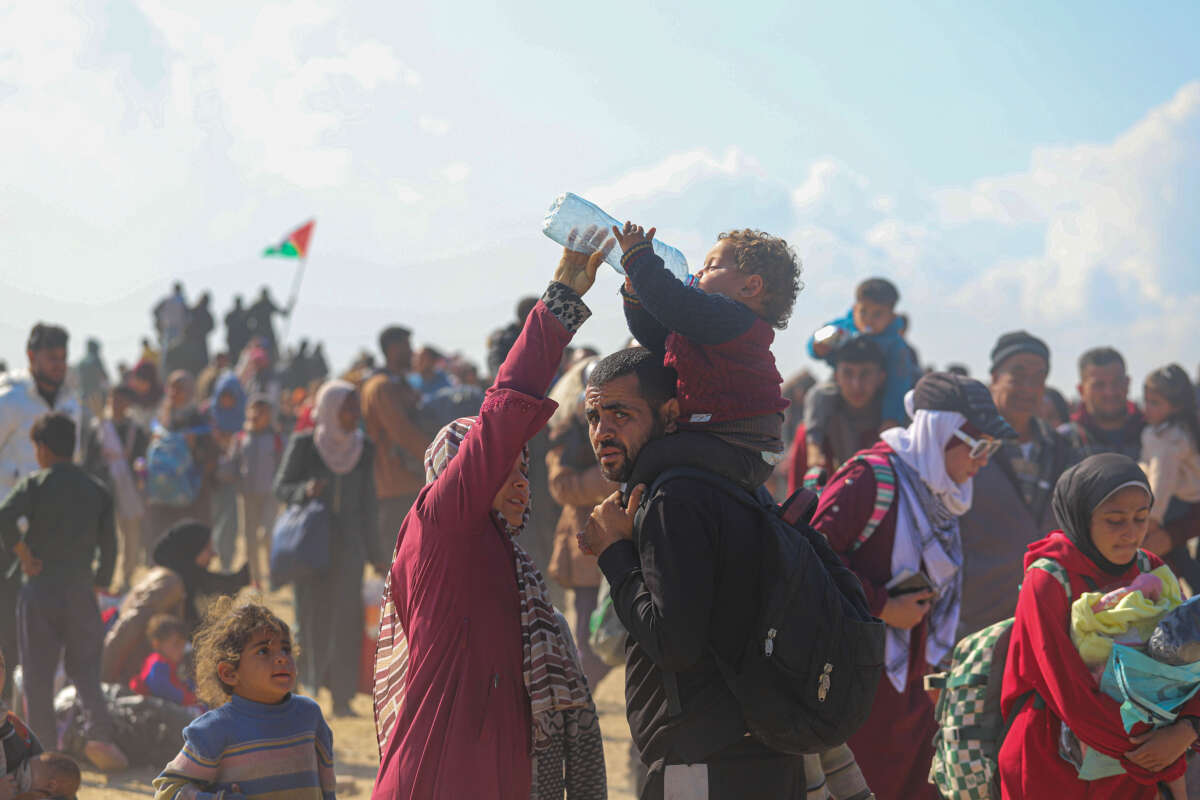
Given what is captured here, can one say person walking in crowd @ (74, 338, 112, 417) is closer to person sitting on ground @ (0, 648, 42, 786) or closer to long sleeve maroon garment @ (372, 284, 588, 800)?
person sitting on ground @ (0, 648, 42, 786)

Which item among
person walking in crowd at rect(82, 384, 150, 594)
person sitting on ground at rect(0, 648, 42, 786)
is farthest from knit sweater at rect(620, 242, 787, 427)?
person walking in crowd at rect(82, 384, 150, 594)

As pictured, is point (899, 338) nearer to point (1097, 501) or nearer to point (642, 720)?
point (1097, 501)

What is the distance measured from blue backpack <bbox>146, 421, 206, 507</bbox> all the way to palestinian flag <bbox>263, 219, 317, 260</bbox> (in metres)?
12.1

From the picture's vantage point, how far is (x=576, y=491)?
641 centimetres

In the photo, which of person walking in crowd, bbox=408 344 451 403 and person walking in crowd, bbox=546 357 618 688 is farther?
person walking in crowd, bbox=408 344 451 403

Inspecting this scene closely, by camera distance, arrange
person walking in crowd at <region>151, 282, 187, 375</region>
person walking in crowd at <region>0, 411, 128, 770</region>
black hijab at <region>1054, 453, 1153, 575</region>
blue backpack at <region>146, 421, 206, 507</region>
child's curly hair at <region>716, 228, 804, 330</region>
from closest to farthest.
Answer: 1. child's curly hair at <region>716, 228, 804, 330</region>
2. black hijab at <region>1054, 453, 1153, 575</region>
3. person walking in crowd at <region>0, 411, 128, 770</region>
4. blue backpack at <region>146, 421, 206, 507</region>
5. person walking in crowd at <region>151, 282, 187, 375</region>

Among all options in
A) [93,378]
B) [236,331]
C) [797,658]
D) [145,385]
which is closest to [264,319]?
[236,331]

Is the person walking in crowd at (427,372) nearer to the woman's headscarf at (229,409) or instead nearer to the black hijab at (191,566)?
the woman's headscarf at (229,409)

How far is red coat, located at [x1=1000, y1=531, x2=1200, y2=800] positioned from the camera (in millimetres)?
3611

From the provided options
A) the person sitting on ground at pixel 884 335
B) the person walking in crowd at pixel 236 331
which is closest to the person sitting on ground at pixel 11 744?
the person sitting on ground at pixel 884 335

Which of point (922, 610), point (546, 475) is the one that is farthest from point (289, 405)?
point (922, 610)

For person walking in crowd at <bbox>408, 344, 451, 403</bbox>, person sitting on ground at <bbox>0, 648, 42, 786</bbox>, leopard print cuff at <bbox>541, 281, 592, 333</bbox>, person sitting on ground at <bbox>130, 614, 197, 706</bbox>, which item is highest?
person walking in crowd at <bbox>408, 344, 451, 403</bbox>

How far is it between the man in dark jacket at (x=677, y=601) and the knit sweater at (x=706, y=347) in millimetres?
84

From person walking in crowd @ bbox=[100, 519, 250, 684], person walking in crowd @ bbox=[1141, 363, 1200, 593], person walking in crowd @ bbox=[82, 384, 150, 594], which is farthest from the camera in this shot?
person walking in crowd @ bbox=[82, 384, 150, 594]
